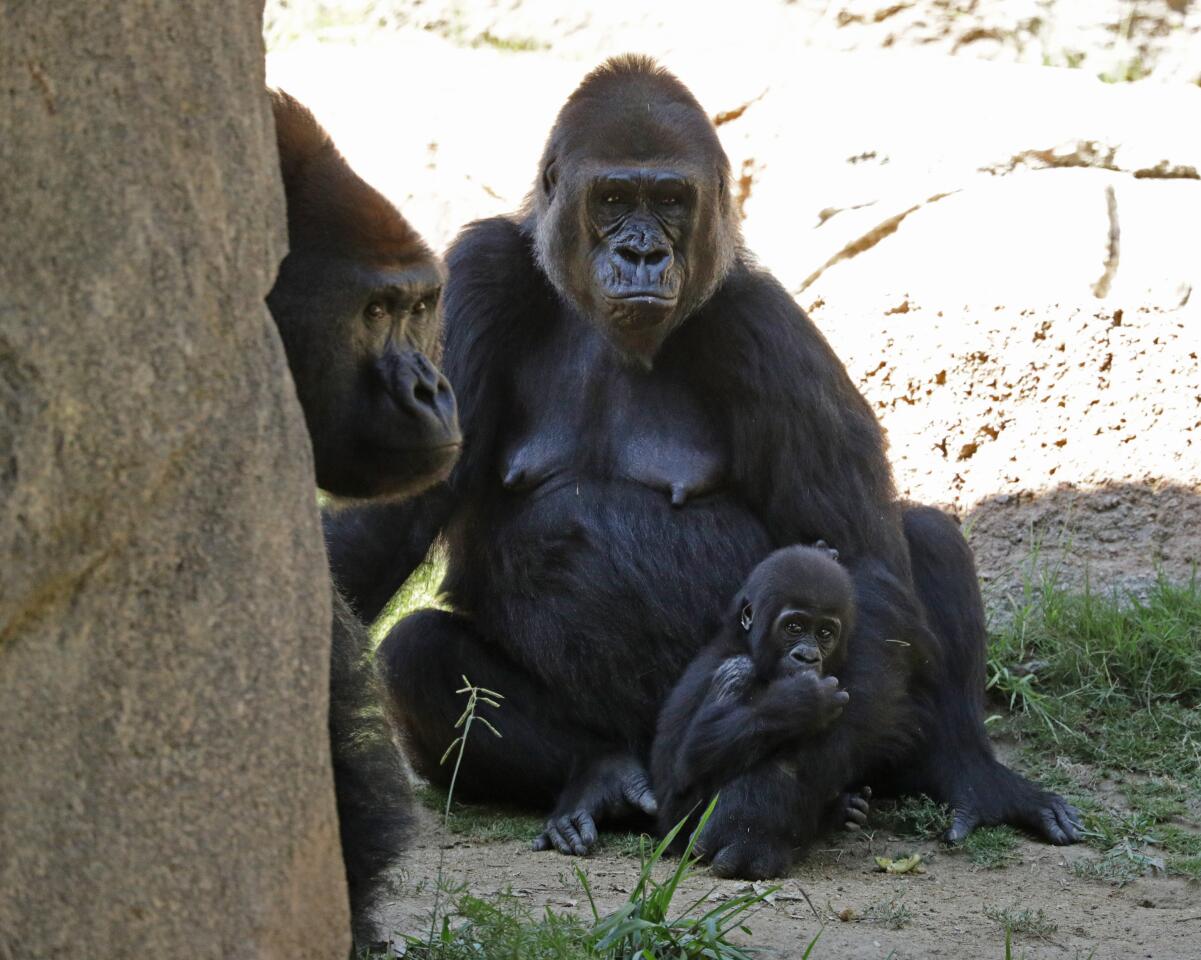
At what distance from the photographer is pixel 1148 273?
6.48 meters

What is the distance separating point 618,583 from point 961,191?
A: 3.04 m

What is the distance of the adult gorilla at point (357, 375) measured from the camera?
9.29ft

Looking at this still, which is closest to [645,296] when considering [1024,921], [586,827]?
[586,827]

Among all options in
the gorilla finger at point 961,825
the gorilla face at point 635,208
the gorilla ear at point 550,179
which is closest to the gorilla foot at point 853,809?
the gorilla finger at point 961,825

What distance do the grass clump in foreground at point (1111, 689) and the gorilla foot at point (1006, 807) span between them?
0.54ft

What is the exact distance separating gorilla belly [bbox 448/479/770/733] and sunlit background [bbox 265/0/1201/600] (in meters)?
1.90

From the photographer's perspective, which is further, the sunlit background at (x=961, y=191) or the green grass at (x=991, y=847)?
the sunlit background at (x=961, y=191)

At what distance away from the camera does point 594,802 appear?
4625mm

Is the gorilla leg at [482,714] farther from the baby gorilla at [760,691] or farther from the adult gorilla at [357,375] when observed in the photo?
the adult gorilla at [357,375]

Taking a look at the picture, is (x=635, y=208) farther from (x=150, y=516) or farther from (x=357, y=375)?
(x=150, y=516)

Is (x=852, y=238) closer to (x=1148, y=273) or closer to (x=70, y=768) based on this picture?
(x=1148, y=273)

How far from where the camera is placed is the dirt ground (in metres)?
3.50

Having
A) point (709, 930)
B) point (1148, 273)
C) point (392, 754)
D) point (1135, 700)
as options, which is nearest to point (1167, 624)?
point (1135, 700)

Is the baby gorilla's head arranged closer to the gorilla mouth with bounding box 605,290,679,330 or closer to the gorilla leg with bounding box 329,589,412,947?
the gorilla mouth with bounding box 605,290,679,330
